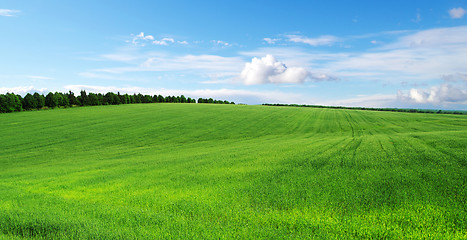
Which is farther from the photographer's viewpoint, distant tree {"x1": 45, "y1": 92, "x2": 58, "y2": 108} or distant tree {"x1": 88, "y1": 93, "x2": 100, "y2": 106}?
distant tree {"x1": 88, "y1": 93, "x2": 100, "y2": 106}

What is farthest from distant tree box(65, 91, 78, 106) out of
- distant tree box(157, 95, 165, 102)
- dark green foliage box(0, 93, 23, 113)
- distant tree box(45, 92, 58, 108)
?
distant tree box(157, 95, 165, 102)

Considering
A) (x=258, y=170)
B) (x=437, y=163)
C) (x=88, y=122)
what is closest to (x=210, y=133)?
(x=88, y=122)

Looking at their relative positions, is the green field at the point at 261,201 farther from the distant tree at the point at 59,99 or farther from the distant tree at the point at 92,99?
the distant tree at the point at 92,99

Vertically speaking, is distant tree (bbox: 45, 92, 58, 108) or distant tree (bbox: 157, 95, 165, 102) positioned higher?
distant tree (bbox: 157, 95, 165, 102)

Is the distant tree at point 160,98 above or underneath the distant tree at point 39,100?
above

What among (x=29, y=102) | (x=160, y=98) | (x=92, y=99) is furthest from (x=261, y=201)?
(x=160, y=98)

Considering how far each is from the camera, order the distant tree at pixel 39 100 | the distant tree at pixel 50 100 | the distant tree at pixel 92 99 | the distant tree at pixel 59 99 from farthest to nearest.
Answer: the distant tree at pixel 92 99, the distant tree at pixel 59 99, the distant tree at pixel 50 100, the distant tree at pixel 39 100

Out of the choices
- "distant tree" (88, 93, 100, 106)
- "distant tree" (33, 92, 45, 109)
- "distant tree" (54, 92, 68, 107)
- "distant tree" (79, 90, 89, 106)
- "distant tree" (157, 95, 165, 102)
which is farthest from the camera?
"distant tree" (157, 95, 165, 102)

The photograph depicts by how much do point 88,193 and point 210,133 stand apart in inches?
1099

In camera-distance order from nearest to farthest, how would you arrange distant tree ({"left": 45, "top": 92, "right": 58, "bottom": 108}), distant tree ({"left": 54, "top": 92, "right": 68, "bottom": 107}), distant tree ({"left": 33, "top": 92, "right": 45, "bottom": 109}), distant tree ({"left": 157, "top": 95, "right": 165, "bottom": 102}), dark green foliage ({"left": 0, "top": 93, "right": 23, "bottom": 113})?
dark green foliage ({"left": 0, "top": 93, "right": 23, "bottom": 113}) → distant tree ({"left": 33, "top": 92, "right": 45, "bottom": 109}) → distant tree ({"left": 45, "top": 92, "right": 58, "bottom": 108}) → distant tree ({"left": 54, "top": 92, "right": 68, "bottom": 107}) → distant tree ({"left": 157, "top": 95, "right": 165, "bottom": 102})

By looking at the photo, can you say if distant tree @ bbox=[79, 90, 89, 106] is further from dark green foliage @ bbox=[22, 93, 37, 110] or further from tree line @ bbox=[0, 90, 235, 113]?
dark green foliage @ bbox=[22, 93, 37, 110]

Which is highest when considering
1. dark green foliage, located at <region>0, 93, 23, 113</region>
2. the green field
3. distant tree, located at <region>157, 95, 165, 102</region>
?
distant tree, located at <region>157, 95, 165, 102</region>

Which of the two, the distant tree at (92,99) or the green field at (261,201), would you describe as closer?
the green field at (261,201)

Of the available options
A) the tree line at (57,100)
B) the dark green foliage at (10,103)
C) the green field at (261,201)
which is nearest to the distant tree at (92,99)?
the tree line at (57,100)
